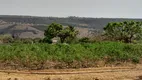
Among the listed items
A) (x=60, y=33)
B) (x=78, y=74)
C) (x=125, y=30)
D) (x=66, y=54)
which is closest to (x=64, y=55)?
(x=66, y=54)

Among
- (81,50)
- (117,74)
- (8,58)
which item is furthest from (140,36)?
(8,58)

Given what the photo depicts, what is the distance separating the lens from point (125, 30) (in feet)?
95.7

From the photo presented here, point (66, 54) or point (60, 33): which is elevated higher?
point (66, 54)

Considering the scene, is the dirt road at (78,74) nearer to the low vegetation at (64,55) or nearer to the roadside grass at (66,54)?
the low vegetation at (64,55)

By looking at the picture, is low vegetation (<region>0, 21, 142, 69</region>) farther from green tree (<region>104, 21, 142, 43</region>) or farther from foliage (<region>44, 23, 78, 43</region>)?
foliage (<region>44, 23, 78, 43</region>)

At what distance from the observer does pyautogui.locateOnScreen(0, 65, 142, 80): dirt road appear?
15.6 m

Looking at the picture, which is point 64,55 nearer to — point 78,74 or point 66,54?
point 66,54

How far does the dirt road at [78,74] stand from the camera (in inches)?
613

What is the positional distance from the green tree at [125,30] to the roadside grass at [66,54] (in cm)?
802

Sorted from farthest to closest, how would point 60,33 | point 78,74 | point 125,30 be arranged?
point 60,33, point 125,30, point 78,74

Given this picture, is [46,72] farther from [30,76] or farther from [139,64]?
[139,64]

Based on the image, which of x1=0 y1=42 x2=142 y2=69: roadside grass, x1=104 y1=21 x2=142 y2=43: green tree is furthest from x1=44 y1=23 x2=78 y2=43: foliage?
x1=0 y1=42 x2=142 y2=69: roadside grass

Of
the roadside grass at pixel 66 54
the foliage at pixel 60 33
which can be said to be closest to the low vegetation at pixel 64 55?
the roadside grass at pixel 66 54

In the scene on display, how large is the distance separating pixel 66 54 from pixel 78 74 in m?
2.63
